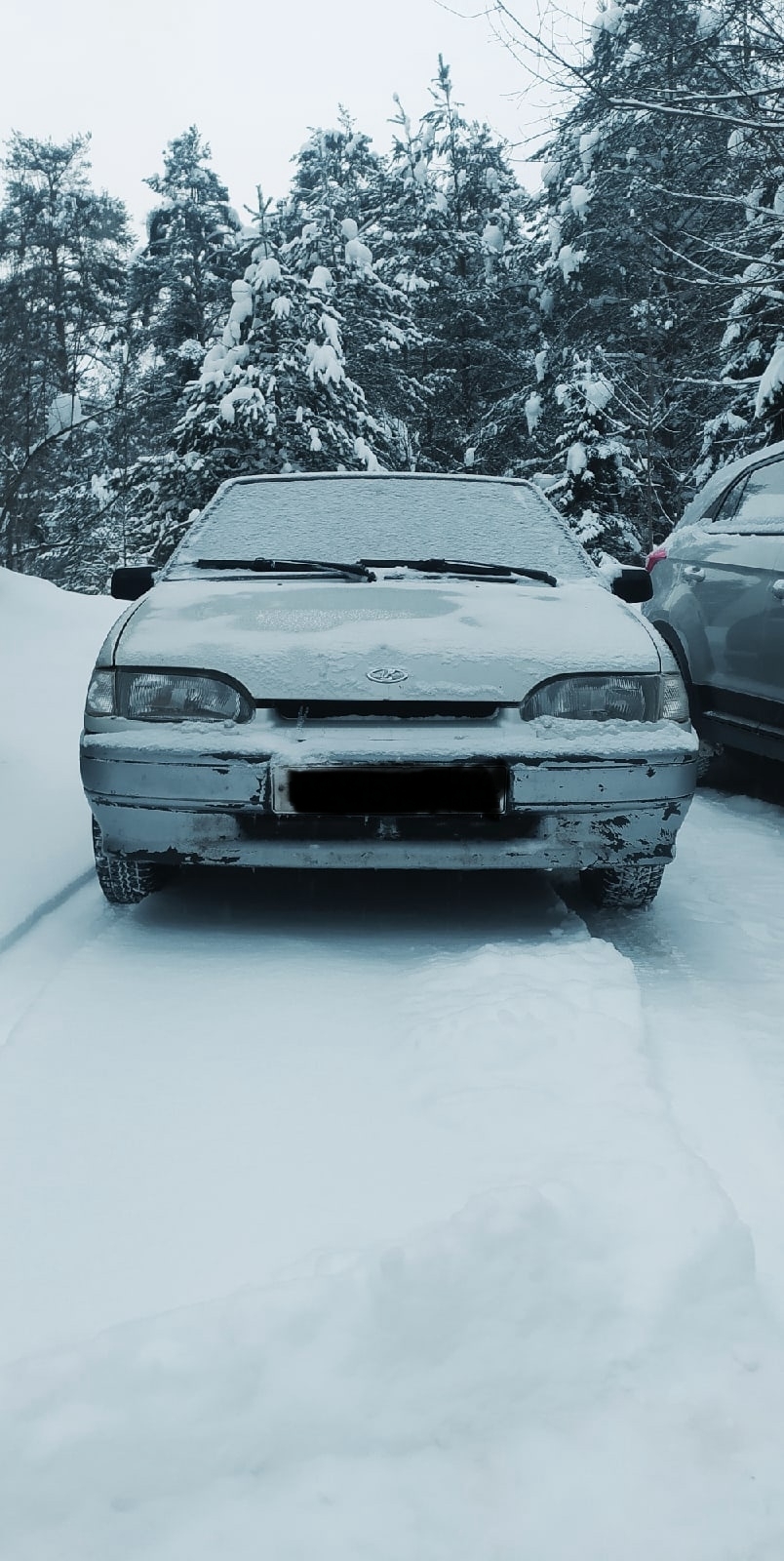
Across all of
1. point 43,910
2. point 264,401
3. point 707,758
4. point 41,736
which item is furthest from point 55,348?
point 43,910

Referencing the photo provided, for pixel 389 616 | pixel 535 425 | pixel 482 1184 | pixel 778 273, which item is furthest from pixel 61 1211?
Result: pixel 535 425

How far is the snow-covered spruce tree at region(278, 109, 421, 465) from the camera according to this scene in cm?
2064

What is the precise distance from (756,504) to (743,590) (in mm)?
558

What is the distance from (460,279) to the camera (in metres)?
29.8

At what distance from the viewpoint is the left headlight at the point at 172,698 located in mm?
3309

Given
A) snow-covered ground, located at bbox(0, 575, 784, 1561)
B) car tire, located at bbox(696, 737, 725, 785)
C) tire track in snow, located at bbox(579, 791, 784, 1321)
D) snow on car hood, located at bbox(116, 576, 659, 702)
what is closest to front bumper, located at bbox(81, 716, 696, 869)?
snow on car hood, located at bbox(116, 576, 659, 702)

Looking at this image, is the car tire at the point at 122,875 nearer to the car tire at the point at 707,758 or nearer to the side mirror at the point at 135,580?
the side mirror at the point at 135,580

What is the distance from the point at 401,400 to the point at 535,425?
3.12 metres

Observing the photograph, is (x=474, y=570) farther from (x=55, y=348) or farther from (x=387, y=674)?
(x=55, y=348)

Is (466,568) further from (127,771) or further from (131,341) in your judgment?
(131,341)

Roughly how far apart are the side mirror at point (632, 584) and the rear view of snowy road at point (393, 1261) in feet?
5.14

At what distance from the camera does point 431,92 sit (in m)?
31.1

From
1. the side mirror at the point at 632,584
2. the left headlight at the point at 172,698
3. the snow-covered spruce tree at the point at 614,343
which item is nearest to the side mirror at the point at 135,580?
the left headlight at the point at 172,698

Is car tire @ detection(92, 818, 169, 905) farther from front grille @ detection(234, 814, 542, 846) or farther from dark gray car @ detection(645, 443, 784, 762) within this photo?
dark gray car @ detection(645, 443, 784, 762)
